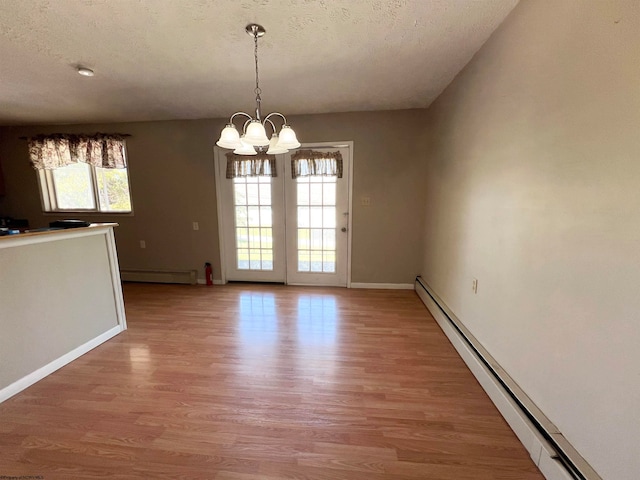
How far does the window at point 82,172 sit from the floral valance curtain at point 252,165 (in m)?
1.68

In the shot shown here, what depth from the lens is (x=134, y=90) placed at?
2.69m

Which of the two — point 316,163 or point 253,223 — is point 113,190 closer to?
point 253,223

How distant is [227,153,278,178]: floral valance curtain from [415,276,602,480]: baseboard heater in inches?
115

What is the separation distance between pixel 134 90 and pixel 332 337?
3197mm

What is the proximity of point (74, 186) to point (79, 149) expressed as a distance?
0.65 metres

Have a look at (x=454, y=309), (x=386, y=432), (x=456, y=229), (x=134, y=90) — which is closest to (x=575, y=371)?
(x=386, y=432)

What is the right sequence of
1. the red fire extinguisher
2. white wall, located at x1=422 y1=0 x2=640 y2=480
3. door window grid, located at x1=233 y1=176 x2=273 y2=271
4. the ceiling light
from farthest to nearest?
the red fire extinguisher → door window grid, located at x1=233 y1=176 x2=273 y2=271 → the ceiling light → white wall, located at x1=422 y1=0 x2=640 y2=480

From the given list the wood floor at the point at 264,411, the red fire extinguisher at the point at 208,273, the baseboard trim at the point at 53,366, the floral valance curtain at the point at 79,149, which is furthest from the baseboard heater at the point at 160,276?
the floral valance curtain at the point at 79,149

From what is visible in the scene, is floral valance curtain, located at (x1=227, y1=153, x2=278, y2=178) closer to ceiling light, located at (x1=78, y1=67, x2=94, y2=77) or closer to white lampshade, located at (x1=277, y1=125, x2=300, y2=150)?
ceiling light, located at (x1=78, y1=67, x2=94, y2=77)

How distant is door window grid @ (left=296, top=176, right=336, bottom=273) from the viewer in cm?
366

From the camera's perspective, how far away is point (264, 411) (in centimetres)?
162

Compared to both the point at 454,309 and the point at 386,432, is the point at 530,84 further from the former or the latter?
the point at 386,432

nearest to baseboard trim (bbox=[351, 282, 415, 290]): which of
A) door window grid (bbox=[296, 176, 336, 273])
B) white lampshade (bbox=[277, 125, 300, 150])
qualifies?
door window grid (bbox=[296, 176, 336, 273])

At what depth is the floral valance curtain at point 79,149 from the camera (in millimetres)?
3770
